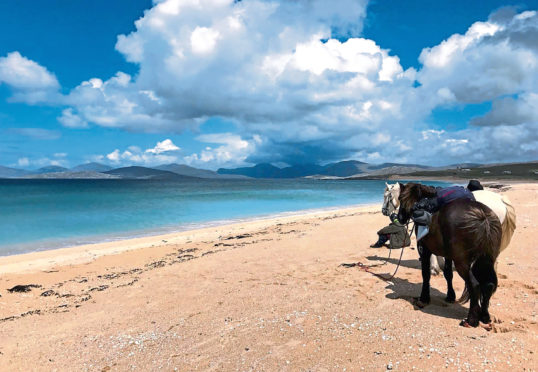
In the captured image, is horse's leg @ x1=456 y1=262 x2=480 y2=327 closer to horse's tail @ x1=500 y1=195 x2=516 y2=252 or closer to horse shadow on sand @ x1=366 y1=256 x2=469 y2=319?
horse shadow on sand @ x1=366 y1=256 x2=469 y2=319

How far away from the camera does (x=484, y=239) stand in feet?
15.5

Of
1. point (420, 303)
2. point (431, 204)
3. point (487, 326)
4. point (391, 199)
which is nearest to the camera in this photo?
point (487, 326)

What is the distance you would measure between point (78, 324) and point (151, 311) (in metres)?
1.48

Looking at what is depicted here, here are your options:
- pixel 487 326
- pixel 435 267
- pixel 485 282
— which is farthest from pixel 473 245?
pixel 435 267

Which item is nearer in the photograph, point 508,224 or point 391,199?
point 508,224

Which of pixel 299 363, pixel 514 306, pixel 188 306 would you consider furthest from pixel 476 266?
pixel 188 306

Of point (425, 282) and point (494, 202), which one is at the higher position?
point (494, 202)

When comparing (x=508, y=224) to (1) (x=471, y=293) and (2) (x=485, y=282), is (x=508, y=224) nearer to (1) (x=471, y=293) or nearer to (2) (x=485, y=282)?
(2) (x=485, y=282)

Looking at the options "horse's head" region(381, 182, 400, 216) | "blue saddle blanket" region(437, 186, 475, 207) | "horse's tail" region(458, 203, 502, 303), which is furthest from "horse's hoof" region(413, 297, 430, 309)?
"horse's head" region(381, 182, 400, 216)

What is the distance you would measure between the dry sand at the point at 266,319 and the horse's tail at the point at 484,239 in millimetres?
744

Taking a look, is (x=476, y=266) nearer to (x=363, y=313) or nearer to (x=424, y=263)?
(x=424, y=263)

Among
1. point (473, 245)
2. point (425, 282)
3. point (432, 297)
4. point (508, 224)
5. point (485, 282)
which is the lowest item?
point (432, 297)

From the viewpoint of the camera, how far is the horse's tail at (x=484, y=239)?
473 cm

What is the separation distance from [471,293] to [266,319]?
342cm
